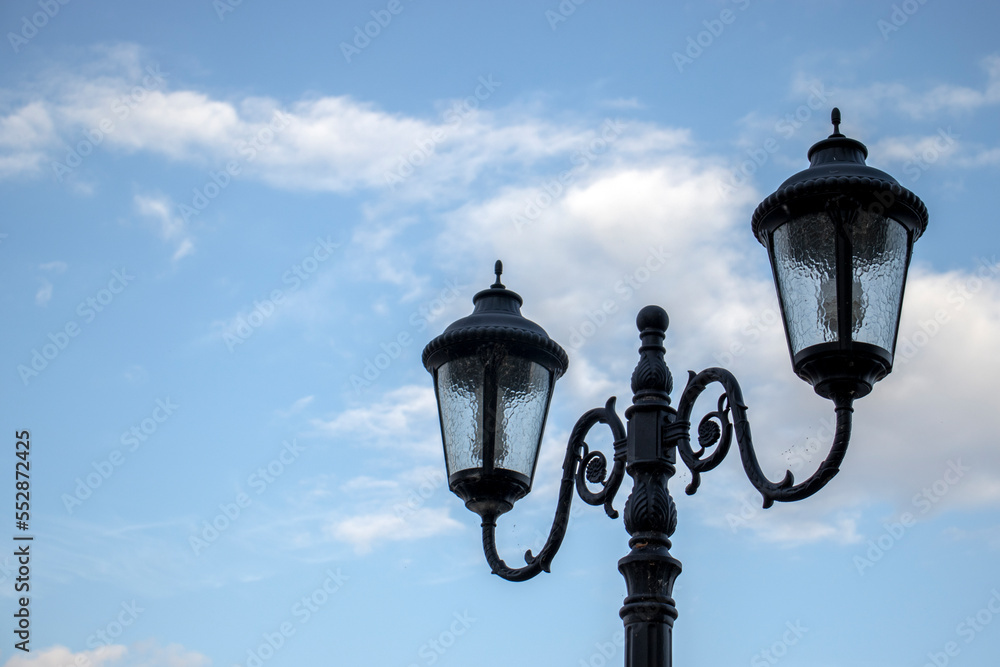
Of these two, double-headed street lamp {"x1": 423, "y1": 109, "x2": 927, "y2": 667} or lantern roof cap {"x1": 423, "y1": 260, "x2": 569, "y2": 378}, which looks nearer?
double-headed street lamp {"x1": 423, "y1": 109, "x2": 927, "y2": 667}

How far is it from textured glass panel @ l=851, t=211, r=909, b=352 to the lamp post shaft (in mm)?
985

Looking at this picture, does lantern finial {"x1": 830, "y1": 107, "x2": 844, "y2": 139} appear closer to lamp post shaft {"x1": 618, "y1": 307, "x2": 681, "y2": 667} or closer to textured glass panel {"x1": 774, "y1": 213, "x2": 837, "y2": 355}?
textured glass panel {"x1": 774, "y1": 213, "x2": 837, "y2": 355}

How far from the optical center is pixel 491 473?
5473mm

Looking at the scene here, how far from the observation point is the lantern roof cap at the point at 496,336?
5.58 m

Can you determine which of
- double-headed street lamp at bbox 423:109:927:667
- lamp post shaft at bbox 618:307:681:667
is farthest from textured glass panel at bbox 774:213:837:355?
lamp post shaft at bbox 618:307:681:667

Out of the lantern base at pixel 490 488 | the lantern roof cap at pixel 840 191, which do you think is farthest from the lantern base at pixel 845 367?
the lantern base at pixel 490 488

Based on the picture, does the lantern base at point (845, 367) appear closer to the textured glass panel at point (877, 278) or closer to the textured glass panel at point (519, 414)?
the textured glass panel at point (877, 278)

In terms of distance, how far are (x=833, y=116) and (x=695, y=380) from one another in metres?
1.34

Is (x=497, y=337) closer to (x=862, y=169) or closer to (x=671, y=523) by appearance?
(x=671, y=523)

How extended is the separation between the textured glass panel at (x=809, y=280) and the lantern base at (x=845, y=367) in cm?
5

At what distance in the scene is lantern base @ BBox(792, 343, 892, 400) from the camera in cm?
424

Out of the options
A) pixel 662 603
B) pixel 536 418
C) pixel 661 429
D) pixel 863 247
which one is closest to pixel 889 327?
pixel 863 247

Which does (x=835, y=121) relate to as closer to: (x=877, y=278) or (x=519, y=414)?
(x=877, y=278)

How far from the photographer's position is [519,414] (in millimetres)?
5559
